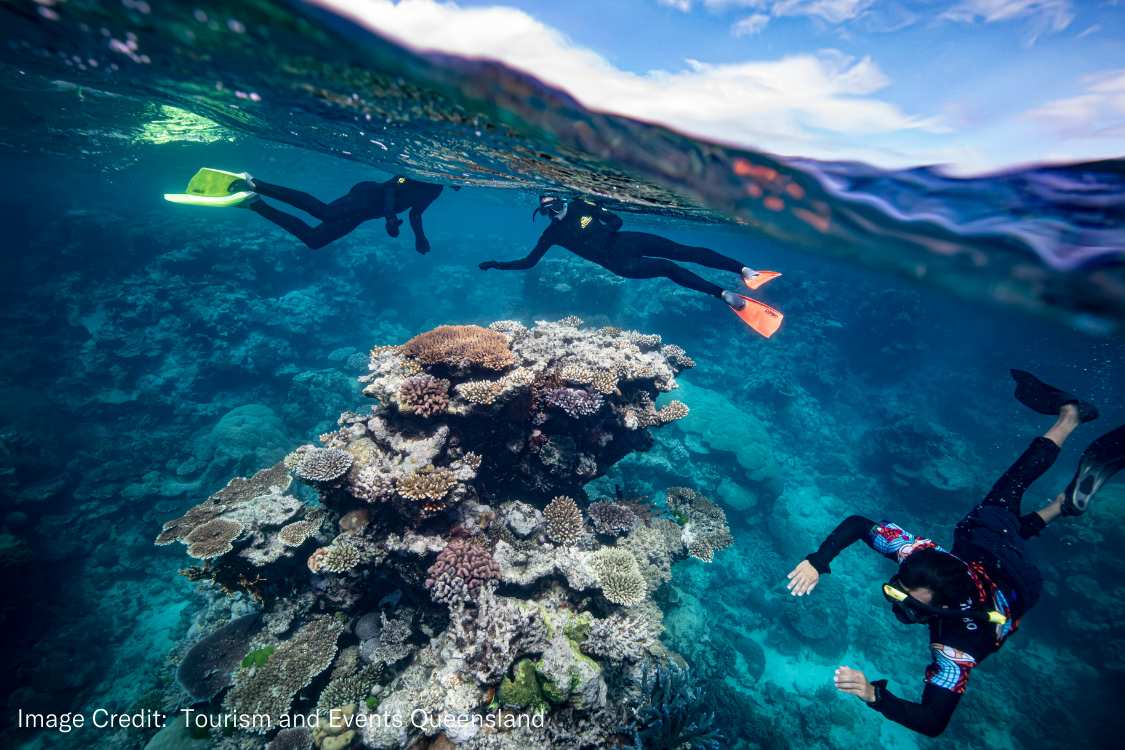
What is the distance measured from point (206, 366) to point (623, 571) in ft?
66.2

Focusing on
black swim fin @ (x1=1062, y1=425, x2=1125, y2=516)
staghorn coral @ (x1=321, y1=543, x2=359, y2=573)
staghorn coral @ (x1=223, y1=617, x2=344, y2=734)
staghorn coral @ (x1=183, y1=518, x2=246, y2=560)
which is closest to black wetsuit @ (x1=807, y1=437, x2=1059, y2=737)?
black swim fin @ (x1=1062, y1=425, x2=1125, y2=516)

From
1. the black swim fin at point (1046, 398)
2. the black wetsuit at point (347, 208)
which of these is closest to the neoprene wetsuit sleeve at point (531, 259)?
the black wetsuit at point (347, 208)

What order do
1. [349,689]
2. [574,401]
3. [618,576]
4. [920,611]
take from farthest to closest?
[574,401] → [618,576] → [349,689] → [920,611]

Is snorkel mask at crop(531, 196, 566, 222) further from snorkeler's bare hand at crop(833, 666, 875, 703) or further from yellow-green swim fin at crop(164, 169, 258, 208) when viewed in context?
snorkeler's bare hand at crop(833, 666, 875, 703)

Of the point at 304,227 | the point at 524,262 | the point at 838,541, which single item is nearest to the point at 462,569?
the point at 838,541

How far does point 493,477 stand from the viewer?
5992mm

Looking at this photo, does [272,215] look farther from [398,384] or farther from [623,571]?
[623,571]

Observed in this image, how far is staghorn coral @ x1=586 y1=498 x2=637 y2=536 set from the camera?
A: 6.05 meters

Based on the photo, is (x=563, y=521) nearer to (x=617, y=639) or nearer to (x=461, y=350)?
(x=617, y=639)

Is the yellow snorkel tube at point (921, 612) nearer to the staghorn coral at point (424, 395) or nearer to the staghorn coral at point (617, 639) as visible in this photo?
the staghorn coral at point (617, 639)

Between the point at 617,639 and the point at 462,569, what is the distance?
78.2 inches

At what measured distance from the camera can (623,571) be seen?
510 centimetres

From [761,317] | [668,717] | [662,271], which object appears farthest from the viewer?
[662,271]

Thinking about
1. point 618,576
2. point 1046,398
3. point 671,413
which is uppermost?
point 1046,398
